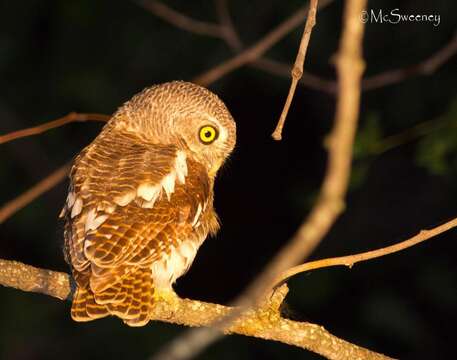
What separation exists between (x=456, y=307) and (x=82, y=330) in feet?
9.46

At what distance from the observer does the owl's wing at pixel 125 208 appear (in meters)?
3.41

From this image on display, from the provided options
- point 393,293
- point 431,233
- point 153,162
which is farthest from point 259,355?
point 431,233

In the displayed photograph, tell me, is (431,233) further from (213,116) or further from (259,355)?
(259,355)

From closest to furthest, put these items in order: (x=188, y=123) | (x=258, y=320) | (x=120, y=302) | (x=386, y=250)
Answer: (x=386, y=250) → (x=258, y=320) → (x=120, y=302) → (x=188, y=123)

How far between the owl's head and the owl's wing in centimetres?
30

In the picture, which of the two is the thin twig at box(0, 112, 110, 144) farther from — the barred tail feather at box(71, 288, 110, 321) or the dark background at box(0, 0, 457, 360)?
the dark background at box(0, 0, 457, 360)

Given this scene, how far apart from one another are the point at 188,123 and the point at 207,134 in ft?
0.35

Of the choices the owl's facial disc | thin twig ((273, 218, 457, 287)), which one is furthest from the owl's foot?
the owl's facial disc

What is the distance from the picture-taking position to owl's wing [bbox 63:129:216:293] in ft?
11.2

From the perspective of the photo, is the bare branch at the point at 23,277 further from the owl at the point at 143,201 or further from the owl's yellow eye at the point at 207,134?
the owl's yellow eye at the point at 207,134

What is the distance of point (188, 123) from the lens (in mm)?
4387

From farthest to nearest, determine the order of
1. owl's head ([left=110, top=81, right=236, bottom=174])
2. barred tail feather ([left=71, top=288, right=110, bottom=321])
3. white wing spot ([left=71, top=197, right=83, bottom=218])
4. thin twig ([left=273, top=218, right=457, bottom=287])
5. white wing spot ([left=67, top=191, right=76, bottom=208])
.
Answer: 1. owl's head ([left=110, top=81, right=236, bottom=174])
2. white wing spot ([left=67, top=191, right=76, bottom=208])
3. white wing spot ([left=71, top=197, right=83, bottom=218])
4. barred tail feather ([left=71, top=288, right=110, bottom=321])
5. thin twig ([left=273, top=218, right=457, bottom=287])

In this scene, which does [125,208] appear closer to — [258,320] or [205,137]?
[258,320]

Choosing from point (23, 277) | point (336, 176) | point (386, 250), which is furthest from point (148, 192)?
point (336, 176)
